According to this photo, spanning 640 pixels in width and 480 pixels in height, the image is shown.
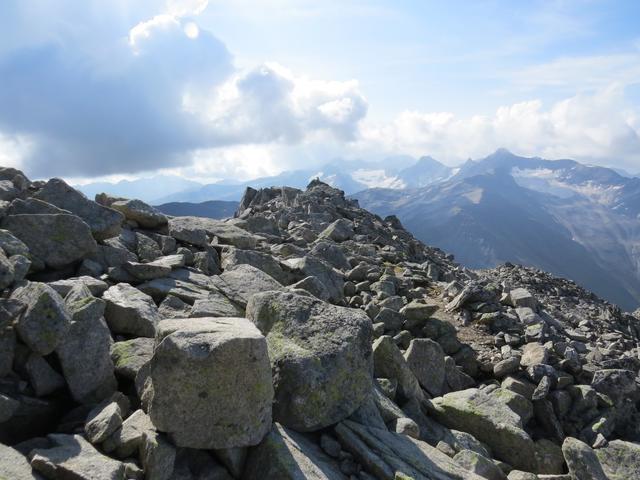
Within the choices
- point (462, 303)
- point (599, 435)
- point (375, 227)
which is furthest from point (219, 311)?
point (375, 227)

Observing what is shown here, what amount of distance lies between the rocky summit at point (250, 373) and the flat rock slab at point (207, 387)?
1.2 inches

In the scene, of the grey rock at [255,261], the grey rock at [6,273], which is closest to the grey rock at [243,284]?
the grey rock at [255,261]

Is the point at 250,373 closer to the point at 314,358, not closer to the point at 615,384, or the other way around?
the point at 314,358

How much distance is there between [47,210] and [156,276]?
4.34 m

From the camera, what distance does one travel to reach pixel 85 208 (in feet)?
66.2

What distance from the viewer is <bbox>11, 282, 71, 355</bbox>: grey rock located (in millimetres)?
11562

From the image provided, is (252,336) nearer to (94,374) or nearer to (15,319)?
(94,374)

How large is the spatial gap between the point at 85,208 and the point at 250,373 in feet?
42.0

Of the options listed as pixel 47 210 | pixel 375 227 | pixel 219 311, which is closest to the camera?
pixel 219 311

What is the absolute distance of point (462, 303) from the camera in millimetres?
28297

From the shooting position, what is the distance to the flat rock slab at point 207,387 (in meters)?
10.4

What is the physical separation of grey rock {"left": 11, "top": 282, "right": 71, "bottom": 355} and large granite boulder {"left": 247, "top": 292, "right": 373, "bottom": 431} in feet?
16.4

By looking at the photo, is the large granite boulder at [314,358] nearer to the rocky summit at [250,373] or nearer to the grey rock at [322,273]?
the rocky summit at [250,373]

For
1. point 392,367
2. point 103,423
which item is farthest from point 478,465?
point 103,423
